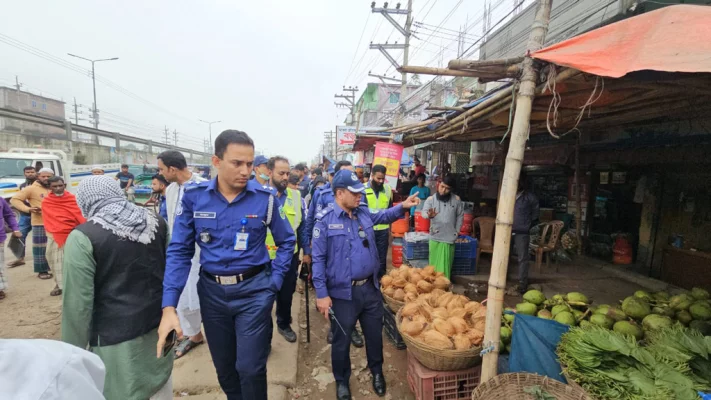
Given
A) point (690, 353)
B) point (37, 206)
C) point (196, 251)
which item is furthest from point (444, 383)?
point (37, 206)

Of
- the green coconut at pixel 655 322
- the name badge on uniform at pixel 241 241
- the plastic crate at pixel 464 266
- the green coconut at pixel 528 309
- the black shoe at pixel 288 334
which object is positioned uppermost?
the name badge on uniform at pixel 241 241

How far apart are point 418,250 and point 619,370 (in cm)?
383

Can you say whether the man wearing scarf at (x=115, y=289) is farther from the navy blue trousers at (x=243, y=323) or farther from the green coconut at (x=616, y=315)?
the green coconut at (x=616, y=315)

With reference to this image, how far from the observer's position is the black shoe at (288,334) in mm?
3943

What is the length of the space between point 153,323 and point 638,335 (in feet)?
11.6

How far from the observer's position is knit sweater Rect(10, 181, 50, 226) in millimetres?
5594

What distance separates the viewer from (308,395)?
10.4 feet

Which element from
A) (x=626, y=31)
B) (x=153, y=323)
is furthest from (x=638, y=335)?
(x=153, y=323)

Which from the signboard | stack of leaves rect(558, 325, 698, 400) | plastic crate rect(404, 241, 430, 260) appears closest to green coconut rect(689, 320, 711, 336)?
stack of leaves rect(558, 325, 698, 400)

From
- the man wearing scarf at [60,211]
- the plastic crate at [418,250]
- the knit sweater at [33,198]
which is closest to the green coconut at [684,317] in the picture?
the plastic crate at [418,250]

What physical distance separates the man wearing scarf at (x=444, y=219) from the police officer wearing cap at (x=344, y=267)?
2276 mm

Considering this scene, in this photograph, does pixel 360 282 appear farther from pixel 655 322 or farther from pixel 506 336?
pixel 655 322

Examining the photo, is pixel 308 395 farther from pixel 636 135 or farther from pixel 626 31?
pixel 636 135

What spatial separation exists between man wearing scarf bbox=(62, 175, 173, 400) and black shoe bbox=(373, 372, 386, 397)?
6.26 feet
